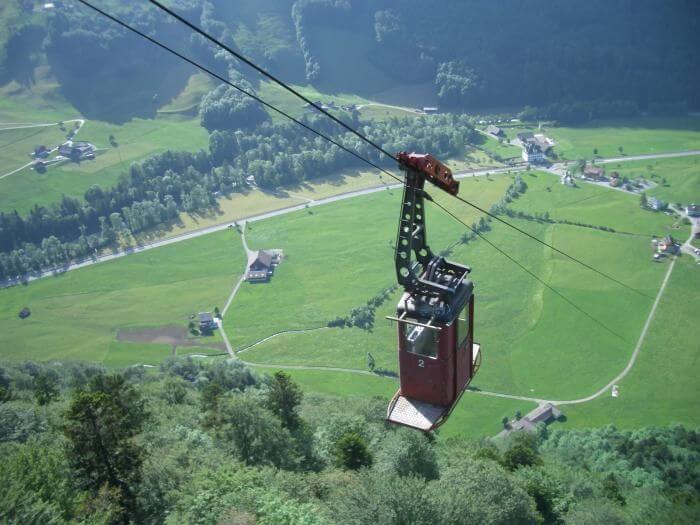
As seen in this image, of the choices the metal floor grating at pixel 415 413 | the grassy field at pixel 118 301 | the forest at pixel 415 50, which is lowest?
the grassy field at pixel 118 301

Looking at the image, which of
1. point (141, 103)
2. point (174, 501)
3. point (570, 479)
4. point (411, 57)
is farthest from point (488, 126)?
point (174, 501)

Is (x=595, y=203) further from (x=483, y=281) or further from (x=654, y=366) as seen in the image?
(x=654, y=366)

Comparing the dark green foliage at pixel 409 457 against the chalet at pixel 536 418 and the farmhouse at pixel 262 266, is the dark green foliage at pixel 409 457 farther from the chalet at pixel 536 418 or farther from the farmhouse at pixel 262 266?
the farmhouse at pixel 262 266

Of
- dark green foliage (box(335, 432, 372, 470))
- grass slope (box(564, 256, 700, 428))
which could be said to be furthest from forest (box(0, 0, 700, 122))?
dark green foliage (box(335, 432, 372, 470))

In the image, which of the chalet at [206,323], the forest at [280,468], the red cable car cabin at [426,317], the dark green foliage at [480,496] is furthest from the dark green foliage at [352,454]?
the chalet at [206,323]

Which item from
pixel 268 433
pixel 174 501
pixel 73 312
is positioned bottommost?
pixel 73 312

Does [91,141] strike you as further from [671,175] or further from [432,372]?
[432,372]
